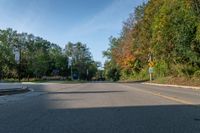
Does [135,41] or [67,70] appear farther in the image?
[67,70]

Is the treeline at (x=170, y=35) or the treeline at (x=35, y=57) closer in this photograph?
the treeline at (x=170, y=35)

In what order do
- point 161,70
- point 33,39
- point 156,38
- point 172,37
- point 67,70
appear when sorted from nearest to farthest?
1. point 172,37
2. point 156,38
3. point 161,70
4. point 33,39
5. point 67,70

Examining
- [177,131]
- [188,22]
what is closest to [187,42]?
[188,22]

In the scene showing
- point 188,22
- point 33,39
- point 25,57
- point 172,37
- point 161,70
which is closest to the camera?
point 188,22

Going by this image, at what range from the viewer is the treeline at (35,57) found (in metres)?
121

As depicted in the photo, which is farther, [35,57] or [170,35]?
[35,57]

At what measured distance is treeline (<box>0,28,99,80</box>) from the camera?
12060 cm

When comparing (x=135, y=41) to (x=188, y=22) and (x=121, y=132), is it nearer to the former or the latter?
(x=188, y=22)

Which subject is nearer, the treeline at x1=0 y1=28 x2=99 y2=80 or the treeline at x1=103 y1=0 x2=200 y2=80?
the treeline at x1=103 y1=0 x2=200 y2=80

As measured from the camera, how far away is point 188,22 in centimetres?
4903

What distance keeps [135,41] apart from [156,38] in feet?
76.0

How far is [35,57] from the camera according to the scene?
127 meters

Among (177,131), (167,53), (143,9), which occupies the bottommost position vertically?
(177,131)

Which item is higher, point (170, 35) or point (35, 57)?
point (35, 57)
